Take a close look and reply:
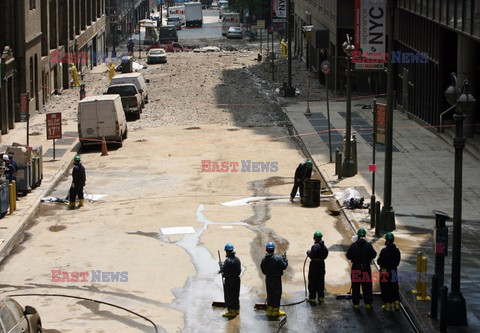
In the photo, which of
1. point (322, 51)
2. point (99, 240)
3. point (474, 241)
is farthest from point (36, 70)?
point (474, 241)

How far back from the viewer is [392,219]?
95.9 ft

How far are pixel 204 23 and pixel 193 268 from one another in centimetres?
12772

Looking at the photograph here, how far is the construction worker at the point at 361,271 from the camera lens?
72.9ft

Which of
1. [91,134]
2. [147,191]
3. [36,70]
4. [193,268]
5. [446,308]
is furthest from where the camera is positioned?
[36,70]

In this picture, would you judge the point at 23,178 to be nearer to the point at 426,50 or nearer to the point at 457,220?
the point at 457,220

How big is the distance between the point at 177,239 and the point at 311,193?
597 centimetres

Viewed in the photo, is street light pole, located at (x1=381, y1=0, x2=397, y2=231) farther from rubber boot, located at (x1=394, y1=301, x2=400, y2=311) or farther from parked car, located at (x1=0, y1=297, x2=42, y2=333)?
parked car, located at (x1=0, y1=297, x2=42, y2=333)

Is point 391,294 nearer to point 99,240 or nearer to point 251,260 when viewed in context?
point 251,260

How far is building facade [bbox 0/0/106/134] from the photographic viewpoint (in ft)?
170

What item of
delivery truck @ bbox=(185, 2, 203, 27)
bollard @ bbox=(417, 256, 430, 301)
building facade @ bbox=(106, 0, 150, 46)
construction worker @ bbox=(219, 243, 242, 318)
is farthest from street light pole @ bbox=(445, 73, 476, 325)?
delivery truck @ bbox=(185, 2, 203, 27)

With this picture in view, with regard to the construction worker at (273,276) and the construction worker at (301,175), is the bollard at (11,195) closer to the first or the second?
the construction worker at (301,175)

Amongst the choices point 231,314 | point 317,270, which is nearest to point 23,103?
point 317,270

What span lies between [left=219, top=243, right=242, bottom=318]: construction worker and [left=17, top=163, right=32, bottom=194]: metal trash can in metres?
15.2

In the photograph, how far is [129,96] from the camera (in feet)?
178
